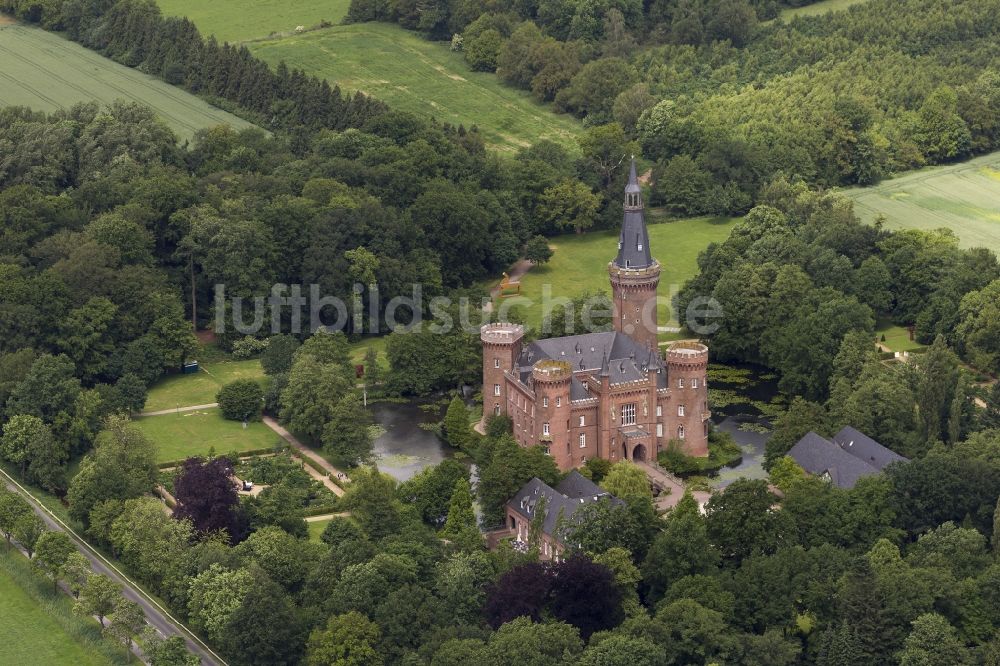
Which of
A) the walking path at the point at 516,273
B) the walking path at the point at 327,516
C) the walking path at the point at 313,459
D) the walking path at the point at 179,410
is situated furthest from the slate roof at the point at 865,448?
the walking path at the point at 179,410

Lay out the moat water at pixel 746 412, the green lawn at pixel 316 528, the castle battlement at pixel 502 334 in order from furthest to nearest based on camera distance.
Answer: the castle battlement at pixel 502 334, the moat water at pixel 746 412, the green lawn at pixel 316 528

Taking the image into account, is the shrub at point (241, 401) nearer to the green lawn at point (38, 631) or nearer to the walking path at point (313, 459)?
the walking path at point (313, 459)

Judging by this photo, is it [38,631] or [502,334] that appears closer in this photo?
[38,631]

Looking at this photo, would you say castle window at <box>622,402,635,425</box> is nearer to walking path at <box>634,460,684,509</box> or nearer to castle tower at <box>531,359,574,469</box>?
walking path at <box>634,460,684,509</box>

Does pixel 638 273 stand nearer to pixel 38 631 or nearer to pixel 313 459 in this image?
pixel 313 459

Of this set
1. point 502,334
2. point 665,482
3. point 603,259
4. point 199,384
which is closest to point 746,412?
point 665,482
